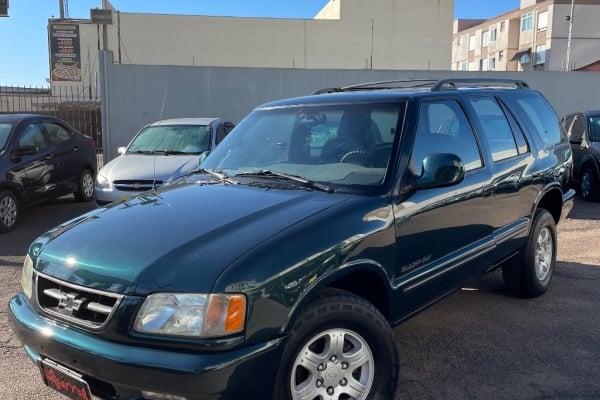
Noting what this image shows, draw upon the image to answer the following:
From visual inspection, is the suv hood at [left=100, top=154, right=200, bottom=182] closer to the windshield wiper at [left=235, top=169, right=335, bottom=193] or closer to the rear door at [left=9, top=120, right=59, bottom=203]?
the rear door at [left=9, top=120, right=59, bottom=203]

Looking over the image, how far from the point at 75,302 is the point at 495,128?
10.9ft

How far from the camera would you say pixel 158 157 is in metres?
8.54

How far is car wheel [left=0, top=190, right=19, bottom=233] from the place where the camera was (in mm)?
7723

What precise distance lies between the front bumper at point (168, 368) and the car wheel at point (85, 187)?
7.88 metres

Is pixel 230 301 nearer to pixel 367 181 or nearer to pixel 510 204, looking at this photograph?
pixel 367 181

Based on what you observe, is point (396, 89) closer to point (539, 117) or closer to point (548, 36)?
point (539, 117)

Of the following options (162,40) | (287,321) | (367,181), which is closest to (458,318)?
(367,181)

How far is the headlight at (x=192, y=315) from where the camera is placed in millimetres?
2291

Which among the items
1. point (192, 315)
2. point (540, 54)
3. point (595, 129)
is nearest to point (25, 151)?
point (192, 315)

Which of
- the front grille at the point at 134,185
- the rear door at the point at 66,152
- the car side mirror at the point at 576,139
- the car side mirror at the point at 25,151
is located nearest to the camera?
the front grille at the point at 134,185

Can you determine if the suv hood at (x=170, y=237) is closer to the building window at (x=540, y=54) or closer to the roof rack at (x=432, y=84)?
the roof rack at (x=432, y=84)

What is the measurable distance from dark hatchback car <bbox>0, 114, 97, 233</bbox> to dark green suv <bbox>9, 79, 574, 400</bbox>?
204 inches

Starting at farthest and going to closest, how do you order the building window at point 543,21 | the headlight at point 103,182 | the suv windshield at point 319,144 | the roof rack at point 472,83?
the building window at point 543,21
the headlight at point 103,182
the roof rack at point 472,83
the suv windshield at point 319,144

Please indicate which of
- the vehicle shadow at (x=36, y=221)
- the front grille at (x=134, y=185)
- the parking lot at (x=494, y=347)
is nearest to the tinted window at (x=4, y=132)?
the vehicle shadow at (x=36, y=221)
